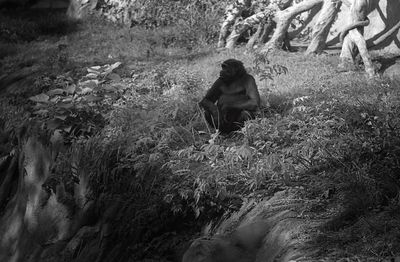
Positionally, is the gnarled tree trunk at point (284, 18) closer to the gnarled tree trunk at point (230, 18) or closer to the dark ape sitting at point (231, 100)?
the gnarled tree trunk at point (230, 18)

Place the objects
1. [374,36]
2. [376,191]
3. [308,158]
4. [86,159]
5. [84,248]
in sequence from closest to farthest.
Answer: [376,191]
[308,158]
[84,248]
[86,159]
[374,36]

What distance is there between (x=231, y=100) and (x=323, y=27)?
4.83 metres

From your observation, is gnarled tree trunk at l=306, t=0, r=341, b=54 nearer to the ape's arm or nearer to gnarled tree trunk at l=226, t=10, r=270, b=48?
gnarled tree trunk at l=226, t=10, r=270, b=48

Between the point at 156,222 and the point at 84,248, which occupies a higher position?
the point at 156,222

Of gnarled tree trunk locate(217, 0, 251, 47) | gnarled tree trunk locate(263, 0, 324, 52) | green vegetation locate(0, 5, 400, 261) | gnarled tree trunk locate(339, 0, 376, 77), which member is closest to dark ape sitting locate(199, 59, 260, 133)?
green vegetation locate(0, 5, 400, 261)

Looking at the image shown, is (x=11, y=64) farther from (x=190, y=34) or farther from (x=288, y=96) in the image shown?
(x=288, y=96)

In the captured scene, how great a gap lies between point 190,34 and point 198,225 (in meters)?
7.55

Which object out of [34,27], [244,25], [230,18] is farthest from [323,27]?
[34,27]

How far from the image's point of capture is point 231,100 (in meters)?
7.04

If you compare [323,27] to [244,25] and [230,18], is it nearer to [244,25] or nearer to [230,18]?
[244,25]

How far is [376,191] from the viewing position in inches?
189

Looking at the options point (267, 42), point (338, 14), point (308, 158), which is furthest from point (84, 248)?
point (338, 14)

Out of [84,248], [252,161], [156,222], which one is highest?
[252,161]

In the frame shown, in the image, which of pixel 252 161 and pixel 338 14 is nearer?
pixel 252 161
